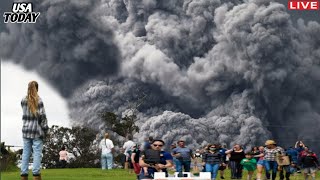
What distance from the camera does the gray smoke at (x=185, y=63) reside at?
403ft

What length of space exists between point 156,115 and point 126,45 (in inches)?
594

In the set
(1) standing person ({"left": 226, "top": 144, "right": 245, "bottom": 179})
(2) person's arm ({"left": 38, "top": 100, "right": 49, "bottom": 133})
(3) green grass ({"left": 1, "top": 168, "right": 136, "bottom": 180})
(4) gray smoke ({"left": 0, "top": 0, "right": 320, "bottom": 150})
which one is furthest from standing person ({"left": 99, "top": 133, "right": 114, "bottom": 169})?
(4) gray smoke ({"left": 0, "top": 0, "right": 320, "bottom": 150})

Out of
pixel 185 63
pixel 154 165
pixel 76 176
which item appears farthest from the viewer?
pixel 185 63

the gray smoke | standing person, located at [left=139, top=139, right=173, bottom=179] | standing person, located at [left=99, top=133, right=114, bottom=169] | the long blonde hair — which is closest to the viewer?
the long blonde hair

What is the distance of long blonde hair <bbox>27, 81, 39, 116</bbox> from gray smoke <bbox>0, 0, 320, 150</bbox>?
109 meters

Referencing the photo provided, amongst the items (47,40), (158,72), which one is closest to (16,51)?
(47,40)

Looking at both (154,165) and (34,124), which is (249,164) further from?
(34,124)

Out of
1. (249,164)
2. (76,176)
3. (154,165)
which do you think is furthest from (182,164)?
(154,165)

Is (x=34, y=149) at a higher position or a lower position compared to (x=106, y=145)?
lower

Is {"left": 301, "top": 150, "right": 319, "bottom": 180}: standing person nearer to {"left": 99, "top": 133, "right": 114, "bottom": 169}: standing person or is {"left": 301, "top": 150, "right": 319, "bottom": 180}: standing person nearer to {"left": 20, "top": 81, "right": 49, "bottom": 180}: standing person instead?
{"left": 99, "top": 133, "right": 114, "bottom": 169}: standing person

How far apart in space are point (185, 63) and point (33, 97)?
408 ft

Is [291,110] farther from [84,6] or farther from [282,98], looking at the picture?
[84,6]

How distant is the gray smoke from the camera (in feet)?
403

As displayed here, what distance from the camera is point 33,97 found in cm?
1155
